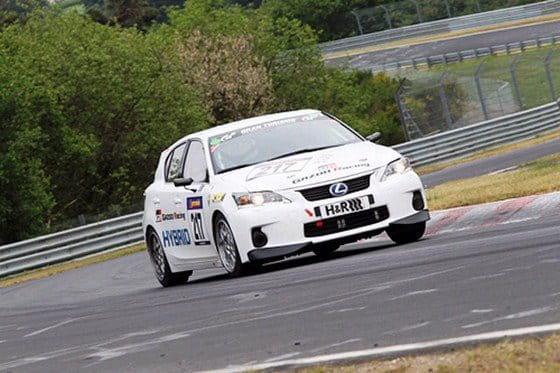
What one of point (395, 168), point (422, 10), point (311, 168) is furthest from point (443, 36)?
point (311, 168)

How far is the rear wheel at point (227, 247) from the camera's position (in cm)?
1389

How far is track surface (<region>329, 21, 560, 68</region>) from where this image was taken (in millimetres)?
75075

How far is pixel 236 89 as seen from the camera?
68250 millimetres

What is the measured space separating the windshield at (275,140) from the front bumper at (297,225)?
104 centimetres

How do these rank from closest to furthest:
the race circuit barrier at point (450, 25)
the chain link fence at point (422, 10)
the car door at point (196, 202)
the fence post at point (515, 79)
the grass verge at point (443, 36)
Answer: the car door at point (196, 202)
the fence post at point (515, 79)
the grass verge at point (443, 36)
the race circuit barrier at point (450, 25)
the chain link fence at point (422, 10)

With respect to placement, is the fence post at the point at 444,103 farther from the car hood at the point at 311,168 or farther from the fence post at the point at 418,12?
the fence post at the point at 418,12

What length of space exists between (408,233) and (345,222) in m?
1.08

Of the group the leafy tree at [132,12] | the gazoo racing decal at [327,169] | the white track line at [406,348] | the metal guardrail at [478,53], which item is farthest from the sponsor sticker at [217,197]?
the leafy tree at [132,12]

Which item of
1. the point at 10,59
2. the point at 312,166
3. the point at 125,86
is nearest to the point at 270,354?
the point at 312,166

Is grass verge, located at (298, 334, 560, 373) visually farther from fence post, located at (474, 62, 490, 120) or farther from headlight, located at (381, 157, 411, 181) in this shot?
fence post, located at (474, 62, 490, 120)

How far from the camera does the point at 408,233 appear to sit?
1451 centimetres

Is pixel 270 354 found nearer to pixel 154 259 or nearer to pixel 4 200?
pixel 154 259

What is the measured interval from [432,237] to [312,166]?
1.60 metres

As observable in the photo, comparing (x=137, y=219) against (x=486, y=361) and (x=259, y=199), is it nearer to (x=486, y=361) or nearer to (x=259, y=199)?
(x=259, y=199)
